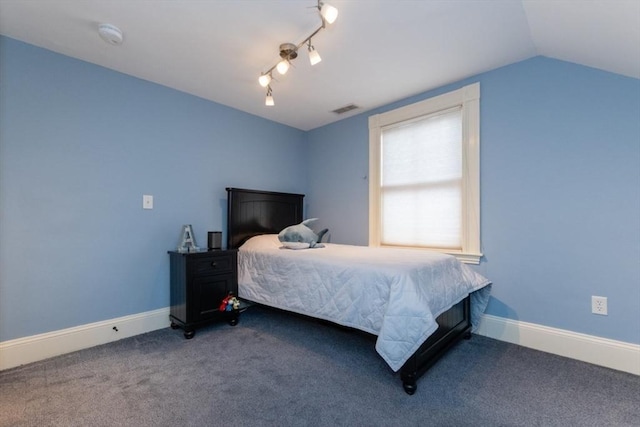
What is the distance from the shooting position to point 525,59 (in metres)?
2.33

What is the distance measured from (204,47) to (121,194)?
1.44m

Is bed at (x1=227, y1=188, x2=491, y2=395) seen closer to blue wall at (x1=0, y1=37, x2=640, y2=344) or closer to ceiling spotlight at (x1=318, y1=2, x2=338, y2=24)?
blue wall at (x1=0, y1=37, x2=640, y2=344)

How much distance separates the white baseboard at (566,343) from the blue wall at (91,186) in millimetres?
2884

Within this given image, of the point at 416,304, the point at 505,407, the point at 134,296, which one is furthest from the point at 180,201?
the point at 505,407

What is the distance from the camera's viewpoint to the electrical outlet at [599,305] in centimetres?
200

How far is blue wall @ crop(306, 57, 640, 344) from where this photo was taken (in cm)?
195

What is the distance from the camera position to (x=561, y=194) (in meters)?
2.17

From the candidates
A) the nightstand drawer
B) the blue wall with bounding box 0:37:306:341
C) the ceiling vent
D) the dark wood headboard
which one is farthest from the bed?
the ceiling vent

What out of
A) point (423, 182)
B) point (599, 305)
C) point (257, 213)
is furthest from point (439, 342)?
point (257, 213)

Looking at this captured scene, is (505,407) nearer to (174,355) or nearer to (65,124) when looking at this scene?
(174,355)

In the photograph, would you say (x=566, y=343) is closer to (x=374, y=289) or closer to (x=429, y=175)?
(x=374, y=289)

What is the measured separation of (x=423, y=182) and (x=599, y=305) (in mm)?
1634

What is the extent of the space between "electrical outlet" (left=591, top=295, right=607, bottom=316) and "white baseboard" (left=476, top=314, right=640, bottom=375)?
0.60ft

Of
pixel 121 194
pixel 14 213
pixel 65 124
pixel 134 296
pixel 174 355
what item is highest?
pixel 65 124
